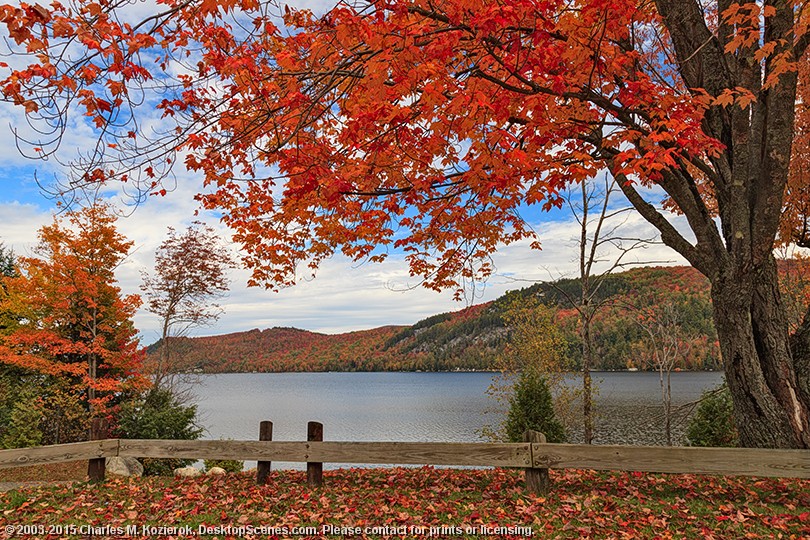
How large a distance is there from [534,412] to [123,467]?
11145mm

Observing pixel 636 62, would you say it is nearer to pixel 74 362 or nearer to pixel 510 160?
pixel 510 160

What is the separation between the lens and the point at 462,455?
7.04 m

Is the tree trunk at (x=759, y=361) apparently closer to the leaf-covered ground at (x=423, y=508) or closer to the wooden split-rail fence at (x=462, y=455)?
the wooden split-rail fence at (x=462, y=455)

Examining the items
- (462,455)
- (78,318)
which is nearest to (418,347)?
(78,318)

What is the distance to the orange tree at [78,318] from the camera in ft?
56.5

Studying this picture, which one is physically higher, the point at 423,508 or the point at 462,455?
the point at 462,455

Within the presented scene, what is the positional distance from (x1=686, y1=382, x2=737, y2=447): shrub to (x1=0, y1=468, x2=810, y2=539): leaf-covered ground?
691 cm

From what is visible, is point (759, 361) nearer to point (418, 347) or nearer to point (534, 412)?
point (534, 412)

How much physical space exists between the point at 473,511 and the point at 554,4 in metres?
6.26

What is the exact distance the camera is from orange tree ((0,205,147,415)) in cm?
1722

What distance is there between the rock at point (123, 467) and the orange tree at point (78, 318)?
4.67 metres

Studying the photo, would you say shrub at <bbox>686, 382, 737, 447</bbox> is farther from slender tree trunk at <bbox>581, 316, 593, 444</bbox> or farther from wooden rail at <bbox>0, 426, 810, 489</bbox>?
wooden rail at <bbox>0, 426, 810, 489</bbox>

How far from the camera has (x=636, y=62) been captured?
7.54 metres

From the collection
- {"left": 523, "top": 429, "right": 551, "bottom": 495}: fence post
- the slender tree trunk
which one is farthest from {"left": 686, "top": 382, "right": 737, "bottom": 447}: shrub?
{"left": 523, "top": 429, "right": 551, "bottom": 495}: fence post
